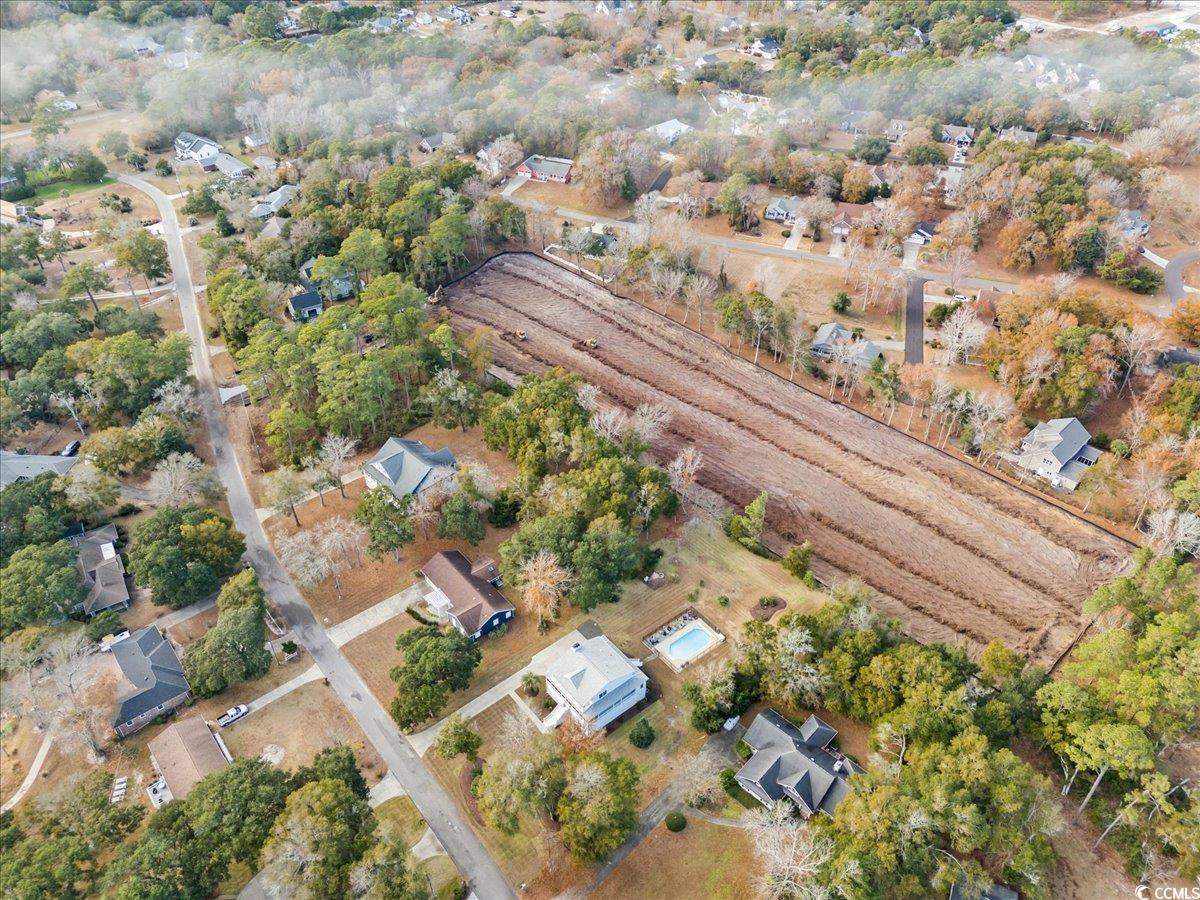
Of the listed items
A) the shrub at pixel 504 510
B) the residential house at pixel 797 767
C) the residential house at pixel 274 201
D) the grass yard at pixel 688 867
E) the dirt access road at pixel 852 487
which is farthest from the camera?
the residential house at pixel 274 201

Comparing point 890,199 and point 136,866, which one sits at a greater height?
point 890,199

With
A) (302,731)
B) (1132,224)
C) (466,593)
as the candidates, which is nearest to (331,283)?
(466,593)

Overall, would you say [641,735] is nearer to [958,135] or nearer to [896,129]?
[958,135]

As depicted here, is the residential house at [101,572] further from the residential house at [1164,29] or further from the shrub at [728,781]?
the residential house at [1164,29]

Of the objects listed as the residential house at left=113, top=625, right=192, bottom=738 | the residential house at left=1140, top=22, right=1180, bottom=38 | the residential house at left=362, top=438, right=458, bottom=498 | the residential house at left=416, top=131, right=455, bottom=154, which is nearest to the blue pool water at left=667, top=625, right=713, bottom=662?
the residential house at left=362, top=438, right=458, bottom=498

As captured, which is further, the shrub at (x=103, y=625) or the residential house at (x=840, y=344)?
the residential house at (x=840, y=344)

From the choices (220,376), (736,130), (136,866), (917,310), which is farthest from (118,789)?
(736,130)

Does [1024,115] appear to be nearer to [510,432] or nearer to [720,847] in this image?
[510,432]

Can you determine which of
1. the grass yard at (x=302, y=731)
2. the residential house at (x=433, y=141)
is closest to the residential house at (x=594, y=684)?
the grass yard at (x=302, y=731)
